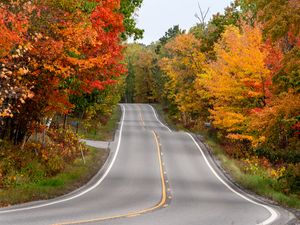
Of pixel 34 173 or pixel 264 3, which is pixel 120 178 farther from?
pixel 264 3

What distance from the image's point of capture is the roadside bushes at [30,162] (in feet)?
65.6

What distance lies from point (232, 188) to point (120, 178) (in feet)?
21.1

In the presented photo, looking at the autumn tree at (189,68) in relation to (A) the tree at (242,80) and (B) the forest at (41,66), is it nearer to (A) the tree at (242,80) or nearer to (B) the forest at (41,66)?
(A) the tree at (242,80)

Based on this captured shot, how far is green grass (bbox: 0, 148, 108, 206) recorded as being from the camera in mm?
17444

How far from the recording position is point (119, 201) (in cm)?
1892

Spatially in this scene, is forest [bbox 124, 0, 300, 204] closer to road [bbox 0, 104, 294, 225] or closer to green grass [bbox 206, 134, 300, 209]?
green grass [bbox 206, 134, 300, 209]

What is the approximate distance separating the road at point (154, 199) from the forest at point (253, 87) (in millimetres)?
3028

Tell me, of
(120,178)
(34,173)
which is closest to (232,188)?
(120,178)

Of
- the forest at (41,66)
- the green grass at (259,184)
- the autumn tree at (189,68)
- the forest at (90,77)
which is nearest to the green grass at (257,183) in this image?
the green grass at (259,184)

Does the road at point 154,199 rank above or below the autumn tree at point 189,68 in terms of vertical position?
below

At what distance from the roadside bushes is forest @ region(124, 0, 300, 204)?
10.4m

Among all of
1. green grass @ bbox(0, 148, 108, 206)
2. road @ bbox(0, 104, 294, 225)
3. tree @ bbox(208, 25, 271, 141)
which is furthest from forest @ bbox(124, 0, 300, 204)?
green grass @ bbox(0, 148, 108, 206)

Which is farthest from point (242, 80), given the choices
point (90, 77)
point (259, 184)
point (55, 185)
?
point (55, 185)

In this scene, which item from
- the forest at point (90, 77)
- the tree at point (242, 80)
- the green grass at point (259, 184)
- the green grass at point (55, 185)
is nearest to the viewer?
the forest at point (90, 77)
